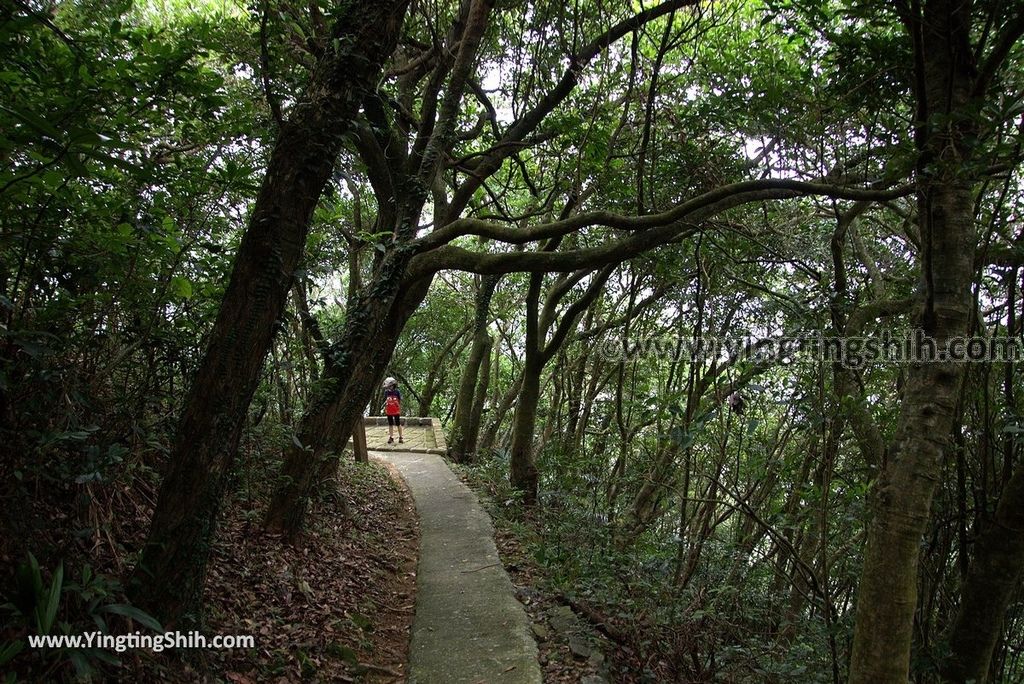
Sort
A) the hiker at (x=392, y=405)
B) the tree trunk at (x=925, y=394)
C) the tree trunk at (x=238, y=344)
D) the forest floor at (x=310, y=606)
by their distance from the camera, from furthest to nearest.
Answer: the hiker at (x=392, y=405), the forest floor at (x=310, y=606), the tree trunk at (x=238, y=344), the tree trunk at (x=925, y=394)

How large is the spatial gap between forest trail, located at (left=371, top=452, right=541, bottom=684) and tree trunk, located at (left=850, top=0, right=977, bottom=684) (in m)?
2.27

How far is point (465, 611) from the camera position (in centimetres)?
544

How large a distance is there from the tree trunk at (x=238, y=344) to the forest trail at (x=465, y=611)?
6.29 ft

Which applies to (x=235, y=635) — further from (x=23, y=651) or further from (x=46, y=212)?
(x=46, y=212)

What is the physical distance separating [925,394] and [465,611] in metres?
4.08

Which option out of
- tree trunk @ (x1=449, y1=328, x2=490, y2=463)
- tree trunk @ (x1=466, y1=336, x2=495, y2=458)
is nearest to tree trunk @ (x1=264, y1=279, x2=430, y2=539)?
tree trunk @ (x1=449, y1=328, x2=490, y2=463)

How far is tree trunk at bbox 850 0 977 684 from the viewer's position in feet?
10.2

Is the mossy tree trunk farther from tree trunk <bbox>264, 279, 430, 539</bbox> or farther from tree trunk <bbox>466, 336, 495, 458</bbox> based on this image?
tree trunk <bbox>466, 336, 495, 458</bbox>

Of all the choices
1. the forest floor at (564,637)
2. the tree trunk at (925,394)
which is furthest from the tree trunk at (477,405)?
the tree trunk at (925,394)

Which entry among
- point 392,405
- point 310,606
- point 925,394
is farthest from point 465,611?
point 392,405

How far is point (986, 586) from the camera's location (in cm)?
375

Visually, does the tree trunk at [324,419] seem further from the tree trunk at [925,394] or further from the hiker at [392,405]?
the hiker at [392,405]

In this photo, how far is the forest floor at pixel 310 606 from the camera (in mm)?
3855

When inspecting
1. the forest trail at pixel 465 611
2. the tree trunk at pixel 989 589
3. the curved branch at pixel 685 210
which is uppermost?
the curved branch at pixel 685 210
